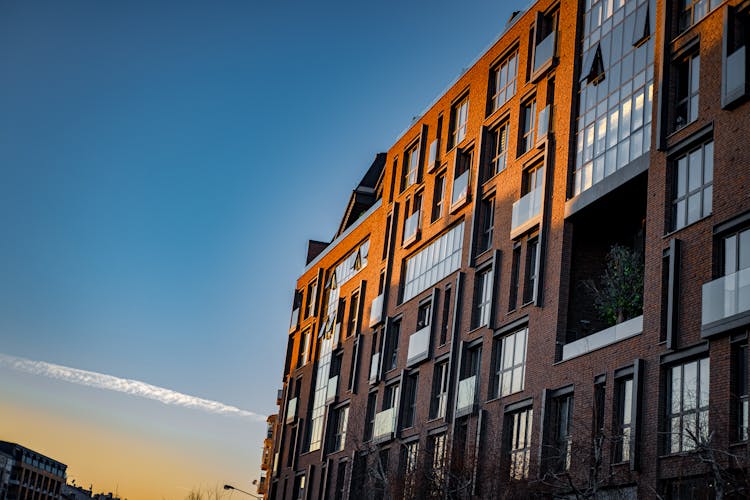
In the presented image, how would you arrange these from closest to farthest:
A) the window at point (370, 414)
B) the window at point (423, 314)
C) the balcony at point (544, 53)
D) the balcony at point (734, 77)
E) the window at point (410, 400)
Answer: the balcony at point (734, 77), the balcony at point (544, 53), the window at point (410, 400), the window at point (423, 314), the window at point (370, 414)

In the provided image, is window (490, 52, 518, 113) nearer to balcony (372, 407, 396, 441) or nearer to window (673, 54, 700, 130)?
window (673, 54, 700, 130)

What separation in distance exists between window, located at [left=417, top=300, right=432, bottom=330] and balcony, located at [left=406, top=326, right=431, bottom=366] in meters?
0.60

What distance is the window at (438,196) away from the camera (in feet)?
153

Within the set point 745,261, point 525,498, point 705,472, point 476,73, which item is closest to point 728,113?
point 745,261

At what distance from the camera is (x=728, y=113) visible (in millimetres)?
27812

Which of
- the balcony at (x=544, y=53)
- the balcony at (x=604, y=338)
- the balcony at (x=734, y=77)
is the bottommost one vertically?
the balcony at (x=604, y=338)

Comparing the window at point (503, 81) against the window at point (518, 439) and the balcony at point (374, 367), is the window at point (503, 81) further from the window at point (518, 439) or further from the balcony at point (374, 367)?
the window at point (518, 439)

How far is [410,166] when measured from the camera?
5172 centimetres

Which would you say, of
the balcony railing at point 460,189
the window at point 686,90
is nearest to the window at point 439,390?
the balcony railing at point 460,189

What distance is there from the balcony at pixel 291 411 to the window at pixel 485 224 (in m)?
22.8

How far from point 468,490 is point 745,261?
11239 millimetres

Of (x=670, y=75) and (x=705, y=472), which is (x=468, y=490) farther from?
(x=670, y=75)

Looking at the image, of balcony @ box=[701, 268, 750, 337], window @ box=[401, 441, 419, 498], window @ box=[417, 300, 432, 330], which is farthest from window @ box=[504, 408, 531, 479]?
window @ box=[417, 300, 432, 330]

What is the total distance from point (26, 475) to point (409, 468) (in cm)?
13005
